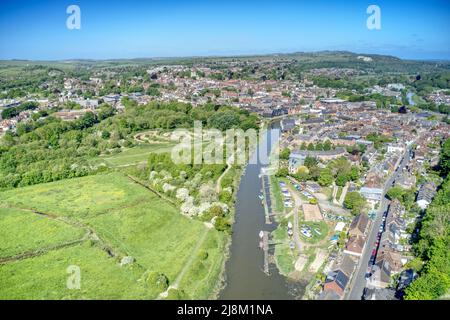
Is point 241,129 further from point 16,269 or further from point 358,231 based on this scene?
point 16,269

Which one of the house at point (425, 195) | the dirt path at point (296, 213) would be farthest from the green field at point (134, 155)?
the house at point (425, 195)

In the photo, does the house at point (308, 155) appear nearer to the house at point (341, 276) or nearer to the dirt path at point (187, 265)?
the dirt path at point (187, 265)

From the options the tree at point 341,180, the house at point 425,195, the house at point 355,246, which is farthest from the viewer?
the tree at point 341,180

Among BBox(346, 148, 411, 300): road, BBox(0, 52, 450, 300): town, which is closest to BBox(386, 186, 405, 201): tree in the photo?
BBox(0, 52, 450, 300): town

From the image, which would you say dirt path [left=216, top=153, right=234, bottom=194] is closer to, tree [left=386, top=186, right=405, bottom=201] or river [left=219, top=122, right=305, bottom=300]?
river [left=219, top=122, right=305, bottom=300]

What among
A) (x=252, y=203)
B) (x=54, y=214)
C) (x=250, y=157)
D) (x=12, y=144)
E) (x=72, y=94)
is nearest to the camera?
(x=54, y=214)

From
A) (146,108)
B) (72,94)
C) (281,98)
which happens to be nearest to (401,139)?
(281,98)
